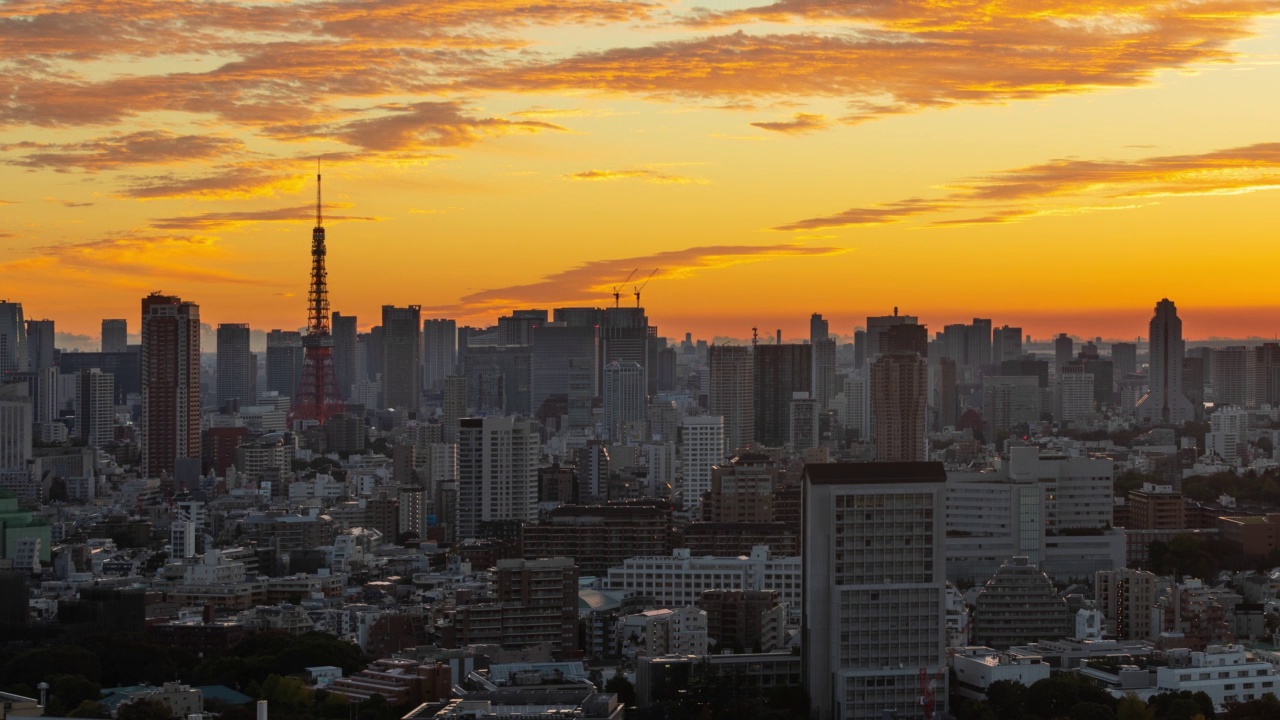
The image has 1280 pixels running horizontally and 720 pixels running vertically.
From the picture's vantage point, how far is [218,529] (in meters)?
35.6

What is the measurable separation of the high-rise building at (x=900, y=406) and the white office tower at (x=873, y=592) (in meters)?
28.6

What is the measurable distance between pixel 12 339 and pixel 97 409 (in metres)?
11.8

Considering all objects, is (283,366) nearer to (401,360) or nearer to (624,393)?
(401,360)

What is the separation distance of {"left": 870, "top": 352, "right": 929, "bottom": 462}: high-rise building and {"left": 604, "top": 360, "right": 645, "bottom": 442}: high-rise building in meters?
18.0

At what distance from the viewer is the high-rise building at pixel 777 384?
186ft

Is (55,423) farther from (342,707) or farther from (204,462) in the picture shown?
(342,707)

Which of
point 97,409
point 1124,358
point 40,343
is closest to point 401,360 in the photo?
point 40,343

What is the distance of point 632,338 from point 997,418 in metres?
14.8

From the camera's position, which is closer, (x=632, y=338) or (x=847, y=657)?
(x=847, y=657)

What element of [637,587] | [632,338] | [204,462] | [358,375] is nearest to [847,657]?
[637,587]

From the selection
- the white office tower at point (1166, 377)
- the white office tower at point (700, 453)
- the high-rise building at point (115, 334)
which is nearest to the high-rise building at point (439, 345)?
the high-rise building at point (115, 334)

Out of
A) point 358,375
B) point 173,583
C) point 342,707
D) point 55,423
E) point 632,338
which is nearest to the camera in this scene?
point 342,707

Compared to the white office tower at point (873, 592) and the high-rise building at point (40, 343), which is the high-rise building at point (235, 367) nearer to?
the high-rise building at point (40, 343)

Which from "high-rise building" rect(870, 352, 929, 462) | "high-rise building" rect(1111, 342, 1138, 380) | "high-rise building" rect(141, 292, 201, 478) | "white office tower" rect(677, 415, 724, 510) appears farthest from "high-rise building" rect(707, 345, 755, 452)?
"high-rise building" rect(1111, 342, 1138, 380)
